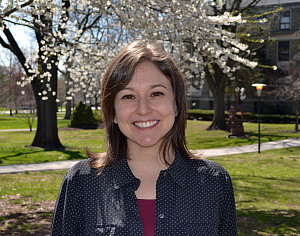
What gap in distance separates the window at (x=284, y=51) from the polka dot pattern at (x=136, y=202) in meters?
41.9

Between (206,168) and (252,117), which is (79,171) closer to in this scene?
(206,168)

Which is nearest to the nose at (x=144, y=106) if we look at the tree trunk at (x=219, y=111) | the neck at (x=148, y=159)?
the neck at (x=148, y=159)

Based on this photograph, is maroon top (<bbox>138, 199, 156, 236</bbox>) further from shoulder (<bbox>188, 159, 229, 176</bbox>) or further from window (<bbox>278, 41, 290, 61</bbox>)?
window (<bbox>278, 41, 290, 61</bbox>)

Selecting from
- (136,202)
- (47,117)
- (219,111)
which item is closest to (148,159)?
(136,202)

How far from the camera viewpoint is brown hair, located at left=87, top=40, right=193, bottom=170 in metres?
2.13

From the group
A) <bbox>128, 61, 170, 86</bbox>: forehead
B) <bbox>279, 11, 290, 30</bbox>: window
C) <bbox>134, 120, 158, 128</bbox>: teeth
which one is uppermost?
<bbox>279, 11, 290, 30</bbox>: window

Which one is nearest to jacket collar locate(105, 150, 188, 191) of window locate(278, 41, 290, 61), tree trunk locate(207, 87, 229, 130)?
tree trunk locate(207, 87, 229, 130)

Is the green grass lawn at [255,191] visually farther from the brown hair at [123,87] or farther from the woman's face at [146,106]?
the woman's face at [146,106]

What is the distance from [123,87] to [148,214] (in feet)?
2.31

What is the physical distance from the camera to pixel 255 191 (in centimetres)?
997

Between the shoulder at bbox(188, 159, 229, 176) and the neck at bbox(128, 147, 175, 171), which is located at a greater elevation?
the neck at bbox(128, 147, 175, 171)

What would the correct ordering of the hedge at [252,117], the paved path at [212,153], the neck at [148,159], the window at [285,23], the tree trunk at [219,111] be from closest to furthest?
the neck at [148,159], the paved path at [212,153], the tree trunk at [219,111], the hedge at [252,117], the window at [285,23]

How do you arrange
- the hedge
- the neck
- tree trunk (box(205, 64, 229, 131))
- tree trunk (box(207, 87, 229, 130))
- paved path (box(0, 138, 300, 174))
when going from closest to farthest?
1. the neck
2. paved path (box(0, 138, 300, 174))
3. tree trunk (box(205, 64, 229, 131))
4. tree trunk (box(207, 87, 229, 130))
5. the hedge

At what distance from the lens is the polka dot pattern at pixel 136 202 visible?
198cm
